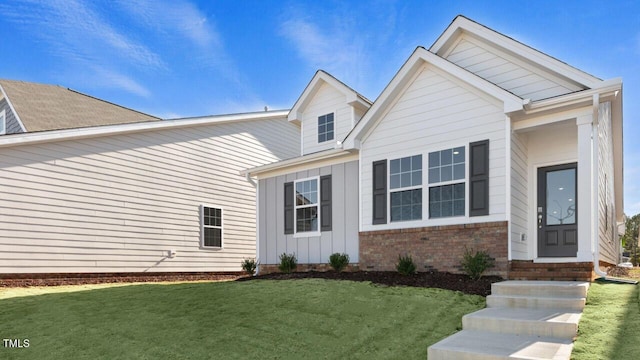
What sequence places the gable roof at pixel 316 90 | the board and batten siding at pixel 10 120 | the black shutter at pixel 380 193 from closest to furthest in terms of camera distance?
the black shutter at pixel 380 193 < the gable roof at pixel 316 90 < the board and batten siding at pixel 10 120

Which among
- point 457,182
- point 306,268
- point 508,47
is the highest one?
point 508,47

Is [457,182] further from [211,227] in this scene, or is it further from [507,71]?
[211,227]

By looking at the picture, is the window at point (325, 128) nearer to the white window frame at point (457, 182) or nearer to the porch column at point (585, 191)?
the white window frame at point (457, 182)

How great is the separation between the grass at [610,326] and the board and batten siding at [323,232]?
5.49m

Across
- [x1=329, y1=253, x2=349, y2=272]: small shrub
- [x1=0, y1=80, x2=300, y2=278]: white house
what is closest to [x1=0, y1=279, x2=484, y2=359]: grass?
[x1=329, y1=253, x2=349, y2=272]: small shrub

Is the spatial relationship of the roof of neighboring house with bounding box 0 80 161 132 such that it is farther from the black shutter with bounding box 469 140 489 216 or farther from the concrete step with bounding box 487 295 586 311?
the concrete step with bounding box 487 295 586 311

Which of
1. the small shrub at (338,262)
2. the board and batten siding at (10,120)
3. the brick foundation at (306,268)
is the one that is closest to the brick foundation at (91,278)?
the brick foundation at (306,268)

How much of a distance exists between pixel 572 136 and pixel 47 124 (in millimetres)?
14087

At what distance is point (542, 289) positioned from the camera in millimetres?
6477

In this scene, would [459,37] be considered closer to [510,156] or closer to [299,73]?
[510,156]

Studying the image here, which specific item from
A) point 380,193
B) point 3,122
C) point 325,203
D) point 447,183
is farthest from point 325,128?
point 3,122

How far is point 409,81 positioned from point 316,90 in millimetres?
4331

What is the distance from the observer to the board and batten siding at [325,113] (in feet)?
42.0

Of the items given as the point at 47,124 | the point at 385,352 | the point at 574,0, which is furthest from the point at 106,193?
the point at 574,0
